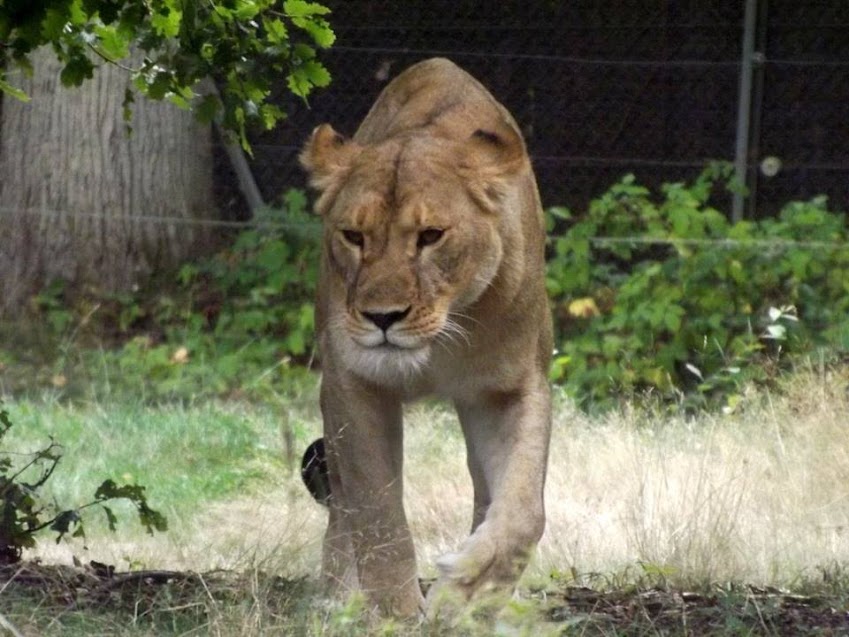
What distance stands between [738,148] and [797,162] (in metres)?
0.40

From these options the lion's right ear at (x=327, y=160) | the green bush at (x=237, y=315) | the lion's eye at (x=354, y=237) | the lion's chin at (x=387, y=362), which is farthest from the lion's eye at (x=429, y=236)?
the green bush at (x=237, y=315)

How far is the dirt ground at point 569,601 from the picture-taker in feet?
12.7

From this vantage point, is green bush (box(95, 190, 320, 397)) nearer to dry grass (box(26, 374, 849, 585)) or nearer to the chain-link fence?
the chain-link fence

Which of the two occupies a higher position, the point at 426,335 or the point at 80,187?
the point at 426,335

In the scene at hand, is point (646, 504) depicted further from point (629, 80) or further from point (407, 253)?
point (629, 80)

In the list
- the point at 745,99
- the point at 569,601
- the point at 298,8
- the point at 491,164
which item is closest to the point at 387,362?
the point at 491,164

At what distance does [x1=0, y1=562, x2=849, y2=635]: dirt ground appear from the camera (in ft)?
12.7

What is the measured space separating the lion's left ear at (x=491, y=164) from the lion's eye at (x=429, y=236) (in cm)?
23

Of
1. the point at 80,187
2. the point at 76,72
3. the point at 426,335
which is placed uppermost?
the point at 76,72

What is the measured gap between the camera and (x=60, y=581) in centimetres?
428

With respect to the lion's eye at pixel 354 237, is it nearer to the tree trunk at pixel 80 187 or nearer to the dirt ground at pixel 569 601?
the dirt ground at pixel 569 601

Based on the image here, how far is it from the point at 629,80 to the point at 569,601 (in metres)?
5.91

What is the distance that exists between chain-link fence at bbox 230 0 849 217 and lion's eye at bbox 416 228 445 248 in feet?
17.5

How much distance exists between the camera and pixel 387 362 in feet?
13.8
